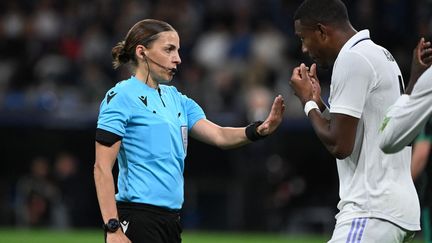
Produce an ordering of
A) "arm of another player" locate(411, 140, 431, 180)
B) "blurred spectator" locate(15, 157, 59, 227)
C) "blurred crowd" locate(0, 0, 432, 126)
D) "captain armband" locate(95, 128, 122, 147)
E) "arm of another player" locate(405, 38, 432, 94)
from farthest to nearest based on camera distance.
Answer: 1. "blurred spectator" locate(15, 157, 59, 227)
2. "blurred crowd" locate(0, 0, 432, 126)
3. "arm of another player" locate(411, 140, 431, 180)
4. "captain armband" locate(95, 128, 122, 147)
5. "arm of another player" locate(405, 38, 432, 94)

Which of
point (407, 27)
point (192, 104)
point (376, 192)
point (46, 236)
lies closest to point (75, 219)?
point (46, 236)

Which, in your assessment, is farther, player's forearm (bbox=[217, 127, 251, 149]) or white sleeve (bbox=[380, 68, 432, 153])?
player's forearm (bbox=[217, 127, 251, 149])

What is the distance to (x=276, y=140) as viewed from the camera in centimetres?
1727

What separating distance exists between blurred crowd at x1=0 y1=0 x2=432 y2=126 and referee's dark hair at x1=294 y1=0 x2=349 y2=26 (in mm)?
9816

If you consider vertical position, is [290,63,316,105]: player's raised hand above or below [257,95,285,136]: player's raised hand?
above

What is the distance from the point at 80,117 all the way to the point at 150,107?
11.6 meters

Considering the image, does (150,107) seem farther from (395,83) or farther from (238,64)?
(238,64)

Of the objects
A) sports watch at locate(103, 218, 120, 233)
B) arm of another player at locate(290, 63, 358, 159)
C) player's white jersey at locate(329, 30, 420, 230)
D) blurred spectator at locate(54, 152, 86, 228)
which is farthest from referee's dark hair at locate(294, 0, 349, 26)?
blurred spectator at locate(54, 152, 86, 228)

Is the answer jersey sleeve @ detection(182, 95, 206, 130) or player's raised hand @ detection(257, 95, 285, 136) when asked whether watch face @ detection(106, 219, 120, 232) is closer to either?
jersey sleeve @ detection(182, 95, 206, 130)

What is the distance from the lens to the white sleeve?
4.62 m

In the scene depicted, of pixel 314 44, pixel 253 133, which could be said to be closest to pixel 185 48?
pixel 253 133

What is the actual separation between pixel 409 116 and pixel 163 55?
1951mm

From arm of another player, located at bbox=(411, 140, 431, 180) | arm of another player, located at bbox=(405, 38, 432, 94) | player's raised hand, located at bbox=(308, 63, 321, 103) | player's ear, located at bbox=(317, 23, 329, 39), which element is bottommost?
arm of another player, located at bbox=(411, 140, 431, 180)

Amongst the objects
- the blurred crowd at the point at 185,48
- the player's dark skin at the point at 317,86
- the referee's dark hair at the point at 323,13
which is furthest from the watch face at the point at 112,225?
the blurred crowd at the point at 185,48
